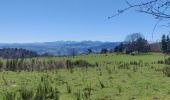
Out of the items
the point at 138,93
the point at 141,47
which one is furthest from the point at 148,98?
the point at 141,47

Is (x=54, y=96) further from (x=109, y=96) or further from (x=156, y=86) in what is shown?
(x=156, y=86)

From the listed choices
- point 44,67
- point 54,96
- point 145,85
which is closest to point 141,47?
point 44,67

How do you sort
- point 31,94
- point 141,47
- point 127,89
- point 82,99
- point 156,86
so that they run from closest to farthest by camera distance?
point 31,94
point 82,99
point 127,89
point 156,86
point 141,47

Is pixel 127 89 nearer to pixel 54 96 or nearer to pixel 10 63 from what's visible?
pixel 54 96

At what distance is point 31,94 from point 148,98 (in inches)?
187

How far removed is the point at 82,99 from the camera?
1368 cm

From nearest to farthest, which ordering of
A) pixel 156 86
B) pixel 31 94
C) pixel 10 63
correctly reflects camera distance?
1. pixel 31 94
2. pixel 156 86
3. pixel 10 63

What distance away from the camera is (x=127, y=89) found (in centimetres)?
1780

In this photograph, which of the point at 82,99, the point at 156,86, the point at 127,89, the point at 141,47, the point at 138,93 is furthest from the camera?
the point at 141,47

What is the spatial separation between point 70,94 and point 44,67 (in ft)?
63.5

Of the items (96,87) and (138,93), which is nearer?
(138,93)

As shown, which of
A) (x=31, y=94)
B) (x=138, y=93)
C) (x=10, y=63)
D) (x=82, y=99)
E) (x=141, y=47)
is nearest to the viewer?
(x=31, y=94)

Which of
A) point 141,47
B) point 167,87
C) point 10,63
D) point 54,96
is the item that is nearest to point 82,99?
point 54,96

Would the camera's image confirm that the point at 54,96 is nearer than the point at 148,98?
Yes
